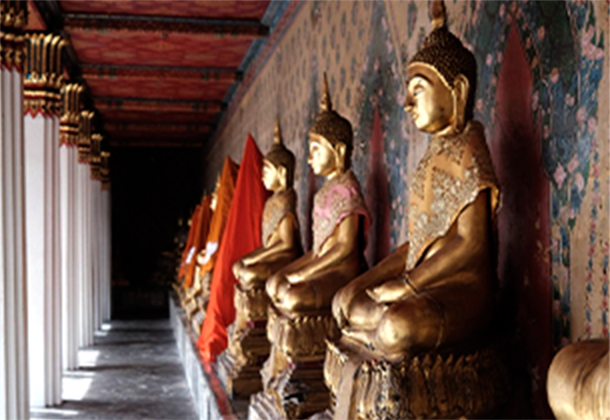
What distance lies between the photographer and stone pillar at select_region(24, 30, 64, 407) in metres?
6.59

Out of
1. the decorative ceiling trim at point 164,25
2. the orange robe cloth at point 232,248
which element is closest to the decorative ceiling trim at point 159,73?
the decorative ceiling trim at point 164,25

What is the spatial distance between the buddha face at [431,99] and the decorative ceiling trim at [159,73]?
7473mm

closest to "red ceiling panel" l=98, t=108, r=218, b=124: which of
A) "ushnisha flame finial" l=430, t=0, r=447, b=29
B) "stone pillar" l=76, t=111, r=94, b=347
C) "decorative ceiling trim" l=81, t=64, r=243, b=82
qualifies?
"stone pillar" l=76, t=111, r=94, b=347

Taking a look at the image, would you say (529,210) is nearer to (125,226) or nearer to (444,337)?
(444,337)

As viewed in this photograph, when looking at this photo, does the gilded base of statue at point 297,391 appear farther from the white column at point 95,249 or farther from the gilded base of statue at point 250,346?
the white column at point 95,249

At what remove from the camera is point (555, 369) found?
162cm

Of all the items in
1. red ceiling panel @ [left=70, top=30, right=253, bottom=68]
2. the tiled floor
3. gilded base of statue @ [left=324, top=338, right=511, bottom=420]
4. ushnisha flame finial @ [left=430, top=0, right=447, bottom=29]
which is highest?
red ceiling panel @ [left=70, top=30, right=253, bottom=68]

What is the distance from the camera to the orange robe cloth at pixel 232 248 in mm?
6098

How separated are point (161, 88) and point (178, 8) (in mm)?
4426

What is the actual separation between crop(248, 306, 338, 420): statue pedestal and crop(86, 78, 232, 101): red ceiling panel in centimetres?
705

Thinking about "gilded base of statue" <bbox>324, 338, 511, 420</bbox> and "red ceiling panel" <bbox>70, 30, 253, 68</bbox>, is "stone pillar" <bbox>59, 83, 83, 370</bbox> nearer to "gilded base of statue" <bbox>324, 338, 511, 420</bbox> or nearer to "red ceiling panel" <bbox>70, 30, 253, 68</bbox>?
"red ceiling panel" <bbox>70, 30, 253, 68</bbox>

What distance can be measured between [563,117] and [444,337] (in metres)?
0.75

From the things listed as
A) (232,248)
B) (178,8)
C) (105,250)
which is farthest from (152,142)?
(232,248)

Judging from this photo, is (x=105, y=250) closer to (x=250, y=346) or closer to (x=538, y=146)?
(x=250, y=346)
